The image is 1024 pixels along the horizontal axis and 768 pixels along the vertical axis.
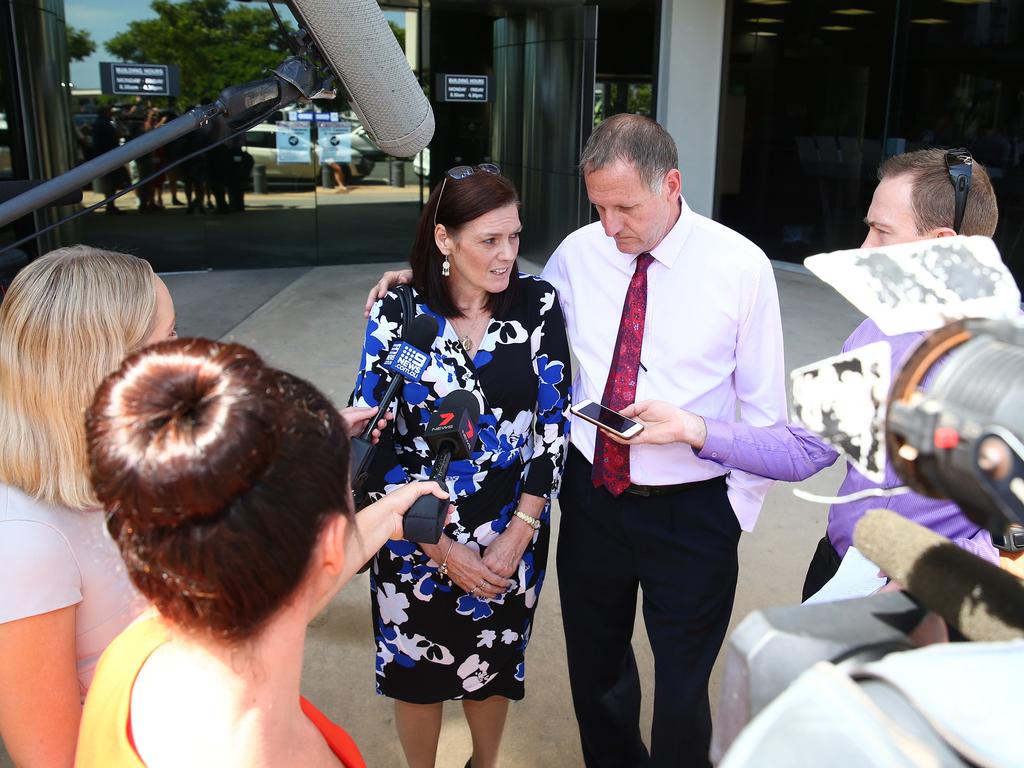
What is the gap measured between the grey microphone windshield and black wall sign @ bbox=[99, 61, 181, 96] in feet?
31.9

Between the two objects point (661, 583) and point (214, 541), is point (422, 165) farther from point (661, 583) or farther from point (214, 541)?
point (214, 541)

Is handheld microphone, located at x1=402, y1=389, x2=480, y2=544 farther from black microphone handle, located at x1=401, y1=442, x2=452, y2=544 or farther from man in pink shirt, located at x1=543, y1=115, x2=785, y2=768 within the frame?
man in pink shirt, located at x1=543, y1=115, x2=785, y2=768

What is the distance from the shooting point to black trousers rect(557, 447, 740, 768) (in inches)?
94.0

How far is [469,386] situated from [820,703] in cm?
177

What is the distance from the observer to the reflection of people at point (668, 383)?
7.59 feet

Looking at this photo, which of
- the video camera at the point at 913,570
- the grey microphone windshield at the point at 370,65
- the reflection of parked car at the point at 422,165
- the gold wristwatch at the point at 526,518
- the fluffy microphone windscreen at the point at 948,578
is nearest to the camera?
the video camera at the point at 913,570

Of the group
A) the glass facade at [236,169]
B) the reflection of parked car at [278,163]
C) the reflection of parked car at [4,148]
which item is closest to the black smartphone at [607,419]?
the glass facade at [236,169]

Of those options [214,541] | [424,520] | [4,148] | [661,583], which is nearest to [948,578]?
[214,541]

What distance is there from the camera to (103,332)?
166 centimetres

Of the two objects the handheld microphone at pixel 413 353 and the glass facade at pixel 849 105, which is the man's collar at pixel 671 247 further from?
the glass facade at pixel 849 105

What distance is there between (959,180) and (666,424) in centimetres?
85

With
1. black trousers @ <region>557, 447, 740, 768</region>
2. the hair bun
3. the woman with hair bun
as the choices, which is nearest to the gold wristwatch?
black trousers @ <region>557, 447, 740, 768</region>

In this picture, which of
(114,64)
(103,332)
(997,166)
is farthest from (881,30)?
(103,332)

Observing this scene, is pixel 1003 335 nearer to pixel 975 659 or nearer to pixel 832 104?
pixel 975 659
